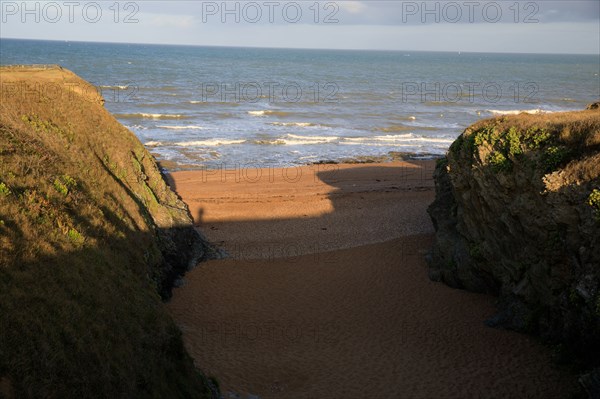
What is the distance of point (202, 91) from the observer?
260 ft

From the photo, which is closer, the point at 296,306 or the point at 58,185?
the point at 58,185

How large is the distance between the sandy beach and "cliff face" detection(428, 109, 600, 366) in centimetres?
86

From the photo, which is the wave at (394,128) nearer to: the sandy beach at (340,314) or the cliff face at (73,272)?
the sandy beach at (340,314)

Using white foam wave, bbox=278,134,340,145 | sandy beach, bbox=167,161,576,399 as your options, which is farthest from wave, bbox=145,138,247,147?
sandy beach, bbox=167,161,576,399

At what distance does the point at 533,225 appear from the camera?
14211 millimetres

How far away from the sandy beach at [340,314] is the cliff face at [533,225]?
860 mm

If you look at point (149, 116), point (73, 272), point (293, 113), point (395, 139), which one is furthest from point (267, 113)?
point (73, 272)

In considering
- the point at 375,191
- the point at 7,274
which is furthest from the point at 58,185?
the point at 375,191

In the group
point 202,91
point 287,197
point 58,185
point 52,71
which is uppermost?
point 202,91

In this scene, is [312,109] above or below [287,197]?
above

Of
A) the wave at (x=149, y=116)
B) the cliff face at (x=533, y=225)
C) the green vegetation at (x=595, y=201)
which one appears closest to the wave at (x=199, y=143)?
the wave at (x=149, y=116)

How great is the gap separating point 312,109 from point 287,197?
38.7 m

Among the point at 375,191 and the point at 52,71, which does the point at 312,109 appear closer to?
the point at 375,191

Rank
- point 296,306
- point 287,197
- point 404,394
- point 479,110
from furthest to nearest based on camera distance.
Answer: point 479,110, point 287,197, point 296,306, point 404,394
